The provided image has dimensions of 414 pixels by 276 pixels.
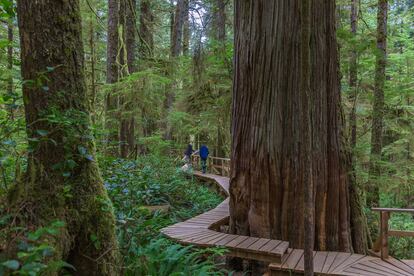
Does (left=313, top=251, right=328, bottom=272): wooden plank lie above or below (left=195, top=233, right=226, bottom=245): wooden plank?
below

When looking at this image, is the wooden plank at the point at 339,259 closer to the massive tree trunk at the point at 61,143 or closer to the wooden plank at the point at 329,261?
the wooden plank at the point at 329,261

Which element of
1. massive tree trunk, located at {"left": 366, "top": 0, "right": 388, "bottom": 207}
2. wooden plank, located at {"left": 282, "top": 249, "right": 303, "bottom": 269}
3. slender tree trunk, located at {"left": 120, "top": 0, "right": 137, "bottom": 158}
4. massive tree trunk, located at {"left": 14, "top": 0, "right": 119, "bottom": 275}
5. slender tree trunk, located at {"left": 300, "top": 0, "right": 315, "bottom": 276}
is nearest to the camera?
massive tree trunk, located at {"left": 14, "top": 0, "right": 119, "bottom": 275}

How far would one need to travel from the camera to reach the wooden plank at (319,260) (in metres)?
4.30

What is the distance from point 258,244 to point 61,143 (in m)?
3.38

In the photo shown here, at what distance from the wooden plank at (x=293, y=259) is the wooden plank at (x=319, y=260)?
222 mm

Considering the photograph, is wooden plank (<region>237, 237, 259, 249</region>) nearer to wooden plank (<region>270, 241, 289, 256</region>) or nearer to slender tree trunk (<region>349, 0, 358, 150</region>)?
wooden plank (<region>270, 241, 289, 256</region>)

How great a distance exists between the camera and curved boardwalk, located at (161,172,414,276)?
14.1 ft

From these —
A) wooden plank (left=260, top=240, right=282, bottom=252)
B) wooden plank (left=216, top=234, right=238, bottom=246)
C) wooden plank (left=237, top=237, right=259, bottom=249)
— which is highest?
wooden plank (left=260, top=240, right=282, bottom=252)

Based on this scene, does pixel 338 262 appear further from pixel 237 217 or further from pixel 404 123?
pixel 404 123

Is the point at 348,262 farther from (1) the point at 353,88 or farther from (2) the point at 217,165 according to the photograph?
(2) the point at 217,165

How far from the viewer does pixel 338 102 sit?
18.2ft

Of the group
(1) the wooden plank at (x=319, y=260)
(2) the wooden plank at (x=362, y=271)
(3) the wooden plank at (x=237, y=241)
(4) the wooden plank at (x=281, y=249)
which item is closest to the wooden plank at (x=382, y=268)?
(2) the wooden plank at (x=362, y=271)

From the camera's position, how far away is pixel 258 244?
491 centimetres

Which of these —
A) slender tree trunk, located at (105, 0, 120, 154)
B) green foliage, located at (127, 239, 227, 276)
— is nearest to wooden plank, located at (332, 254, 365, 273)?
green foliage, located at (127, 239, 227, 276)
